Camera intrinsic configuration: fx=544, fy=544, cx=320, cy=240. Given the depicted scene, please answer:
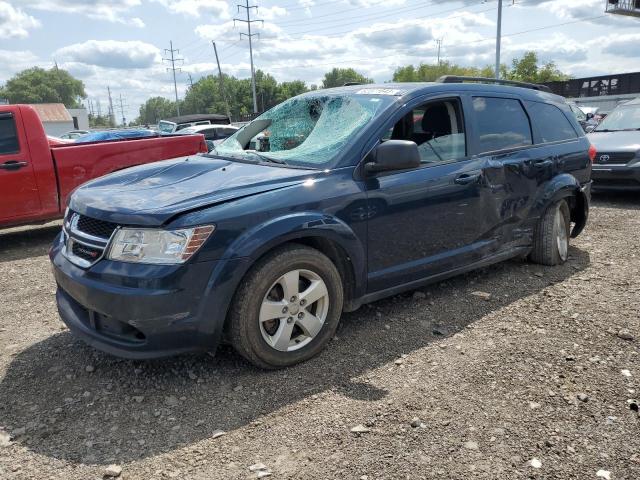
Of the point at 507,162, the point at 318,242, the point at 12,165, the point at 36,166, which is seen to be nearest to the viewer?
the point at 318,242

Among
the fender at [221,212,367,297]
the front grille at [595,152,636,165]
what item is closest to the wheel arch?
the fender at [221,212,367,297]

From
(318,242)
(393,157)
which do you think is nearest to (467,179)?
(393,157)

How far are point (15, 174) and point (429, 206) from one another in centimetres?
523

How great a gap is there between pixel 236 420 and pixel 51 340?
1801mm

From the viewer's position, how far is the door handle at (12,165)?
653cm

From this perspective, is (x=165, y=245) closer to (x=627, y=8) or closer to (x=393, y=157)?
(x=393, y=157)

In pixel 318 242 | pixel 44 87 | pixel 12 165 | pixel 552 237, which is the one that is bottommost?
pixel 552 237

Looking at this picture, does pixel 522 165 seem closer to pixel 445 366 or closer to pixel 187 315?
pixel 445 366

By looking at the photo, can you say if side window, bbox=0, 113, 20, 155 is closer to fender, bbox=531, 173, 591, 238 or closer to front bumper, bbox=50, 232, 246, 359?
front bumper, bbox=50, 232, 246, 359

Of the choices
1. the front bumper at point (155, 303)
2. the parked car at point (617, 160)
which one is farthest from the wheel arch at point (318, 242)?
the parked car at point (617, 160)

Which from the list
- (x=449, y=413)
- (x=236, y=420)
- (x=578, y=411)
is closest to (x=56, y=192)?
(x=236, y=420)

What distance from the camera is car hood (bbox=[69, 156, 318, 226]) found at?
2992 mm

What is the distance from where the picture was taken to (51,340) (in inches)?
153

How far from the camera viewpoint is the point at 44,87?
12412 centimetres
